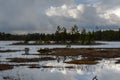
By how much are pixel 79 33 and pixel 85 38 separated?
53.0 ft

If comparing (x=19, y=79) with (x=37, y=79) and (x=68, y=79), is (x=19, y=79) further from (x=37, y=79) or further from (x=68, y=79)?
(x=68, y=79)

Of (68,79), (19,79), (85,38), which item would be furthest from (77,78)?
(85,38)

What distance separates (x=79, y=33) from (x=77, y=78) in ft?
468

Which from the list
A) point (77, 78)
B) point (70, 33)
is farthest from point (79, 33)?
point (77, 78)

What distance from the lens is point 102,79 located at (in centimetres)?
2903

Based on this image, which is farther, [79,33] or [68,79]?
[79,33]

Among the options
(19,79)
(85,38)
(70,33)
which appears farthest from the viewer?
(70,33)

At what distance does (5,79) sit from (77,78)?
696 cm

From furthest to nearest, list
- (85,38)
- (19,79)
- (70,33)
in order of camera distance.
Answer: (70,33) < (85,38) < (19,79)

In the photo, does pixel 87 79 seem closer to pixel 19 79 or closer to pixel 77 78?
pixel 77 78

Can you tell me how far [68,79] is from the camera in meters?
29.0

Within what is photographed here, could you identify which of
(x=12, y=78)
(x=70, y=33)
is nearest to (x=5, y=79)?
(x=12, y=78)

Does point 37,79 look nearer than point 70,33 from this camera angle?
Yes

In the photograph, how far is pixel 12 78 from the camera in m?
29.2
